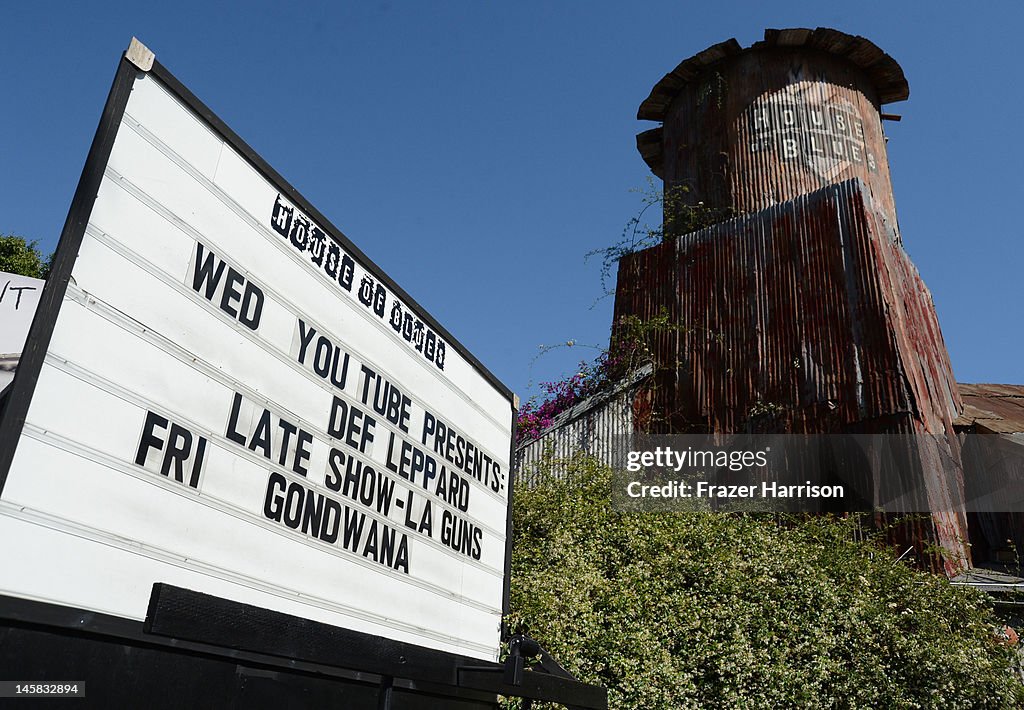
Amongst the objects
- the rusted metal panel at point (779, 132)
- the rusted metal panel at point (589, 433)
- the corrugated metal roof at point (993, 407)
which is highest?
the rusted metal panel at point (779, 132)

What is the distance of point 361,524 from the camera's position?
349 centimetres

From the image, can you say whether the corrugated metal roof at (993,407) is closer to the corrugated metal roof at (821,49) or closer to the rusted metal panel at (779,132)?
the rusted metal panel at (779,132)

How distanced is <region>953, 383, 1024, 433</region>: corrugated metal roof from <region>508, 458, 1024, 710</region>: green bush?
522 centimetres

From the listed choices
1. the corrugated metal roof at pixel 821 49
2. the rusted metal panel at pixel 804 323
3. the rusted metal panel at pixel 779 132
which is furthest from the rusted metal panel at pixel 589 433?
the corrugated metal roof at pixel 821 49

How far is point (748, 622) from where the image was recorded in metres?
8.52

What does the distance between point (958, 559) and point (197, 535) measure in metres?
11.9

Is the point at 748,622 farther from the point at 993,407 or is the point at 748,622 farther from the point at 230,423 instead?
the point at 993,407

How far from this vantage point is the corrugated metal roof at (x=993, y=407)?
45.3 feet

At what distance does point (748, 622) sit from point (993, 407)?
36.6 feet

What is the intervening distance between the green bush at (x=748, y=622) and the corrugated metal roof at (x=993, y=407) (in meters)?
5.22

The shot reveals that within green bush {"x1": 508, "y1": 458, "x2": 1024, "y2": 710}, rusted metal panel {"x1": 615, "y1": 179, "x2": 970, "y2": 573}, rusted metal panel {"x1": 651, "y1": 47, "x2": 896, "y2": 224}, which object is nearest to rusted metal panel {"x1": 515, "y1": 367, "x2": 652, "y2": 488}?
rusted metal panel {"x1": 615, "y1": 179, "x2": 970, "y2": 573}

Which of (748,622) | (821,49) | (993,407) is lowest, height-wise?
(748,622)

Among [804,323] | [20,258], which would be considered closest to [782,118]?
[804,323]

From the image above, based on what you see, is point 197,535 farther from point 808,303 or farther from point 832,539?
point 808,303
